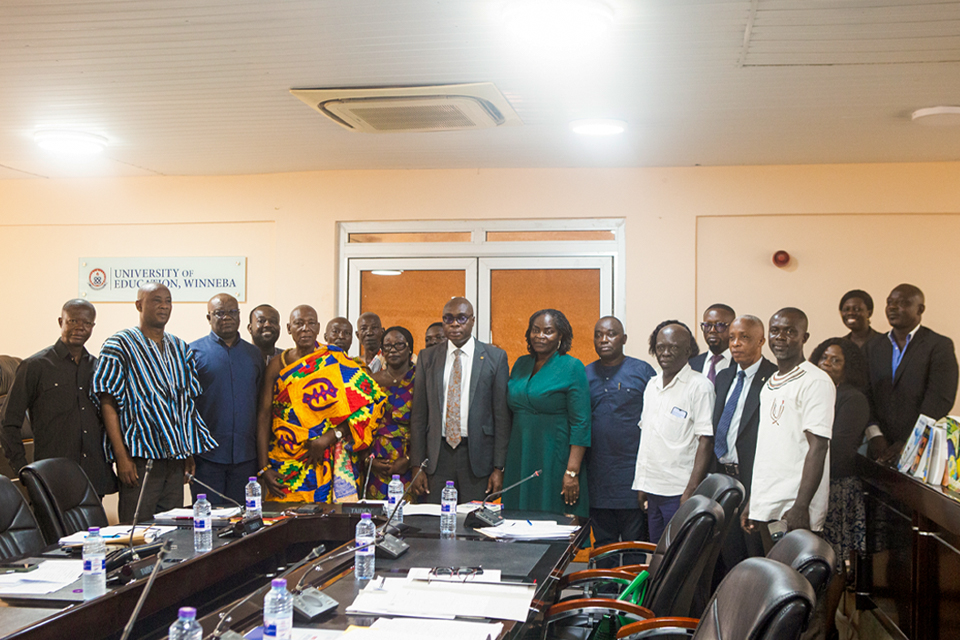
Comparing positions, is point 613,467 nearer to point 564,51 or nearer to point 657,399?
point 657,399

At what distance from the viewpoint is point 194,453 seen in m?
4.18

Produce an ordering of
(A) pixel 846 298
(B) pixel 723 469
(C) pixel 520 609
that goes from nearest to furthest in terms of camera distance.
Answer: (C) pixel 520 609, (B) pixel 723 469, (A) pixel 846 298

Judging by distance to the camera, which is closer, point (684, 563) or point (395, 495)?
point (684, 563)

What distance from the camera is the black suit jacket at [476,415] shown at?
426cm

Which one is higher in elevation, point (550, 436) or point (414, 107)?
point (414, 107)

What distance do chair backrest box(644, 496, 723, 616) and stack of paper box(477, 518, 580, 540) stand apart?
466 mm

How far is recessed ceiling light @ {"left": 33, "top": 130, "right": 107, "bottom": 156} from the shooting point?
4898 millimetres

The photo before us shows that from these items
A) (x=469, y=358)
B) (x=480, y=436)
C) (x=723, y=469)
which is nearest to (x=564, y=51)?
(x=469, y=358)

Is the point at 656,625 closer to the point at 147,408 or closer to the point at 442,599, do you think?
the point at 442,599

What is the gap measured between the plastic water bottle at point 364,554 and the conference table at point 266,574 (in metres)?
0.04

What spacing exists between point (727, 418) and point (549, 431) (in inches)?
35.7

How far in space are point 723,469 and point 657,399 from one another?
564 millimetres

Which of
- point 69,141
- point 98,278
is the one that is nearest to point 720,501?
point 69,141

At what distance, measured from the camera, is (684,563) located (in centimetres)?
247
